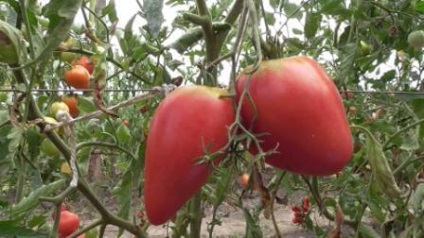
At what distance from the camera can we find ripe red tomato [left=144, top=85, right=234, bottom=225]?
0.51 meters

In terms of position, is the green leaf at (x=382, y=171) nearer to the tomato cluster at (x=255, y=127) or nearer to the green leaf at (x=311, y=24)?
the tomato cluster at (x=255, y=127)

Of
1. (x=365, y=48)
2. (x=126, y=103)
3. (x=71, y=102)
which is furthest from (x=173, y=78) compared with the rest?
(x=365, y=48)

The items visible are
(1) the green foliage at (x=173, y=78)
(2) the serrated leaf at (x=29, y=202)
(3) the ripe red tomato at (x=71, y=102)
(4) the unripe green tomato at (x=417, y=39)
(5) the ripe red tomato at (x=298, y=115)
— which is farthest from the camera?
(3) the ripe red tomato at (x=71, y=102)

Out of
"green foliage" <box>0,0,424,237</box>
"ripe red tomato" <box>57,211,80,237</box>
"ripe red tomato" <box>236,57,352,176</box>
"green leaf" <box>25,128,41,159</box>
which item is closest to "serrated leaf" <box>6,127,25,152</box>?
"green foliage" <box>0,0,424,237</box>

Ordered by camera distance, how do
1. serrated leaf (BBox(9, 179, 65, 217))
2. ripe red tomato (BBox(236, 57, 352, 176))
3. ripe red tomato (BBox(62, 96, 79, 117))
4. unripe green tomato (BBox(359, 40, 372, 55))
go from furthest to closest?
unripe green tomato (BBox(359, 40, 372, 55)) < ripe red tomato (BBox(62, 96, 79, 117)) < serrated leaf (BBox(9, 179, 65, 217)) < ripe red tomato (BBox(236, 57, 352, 176))

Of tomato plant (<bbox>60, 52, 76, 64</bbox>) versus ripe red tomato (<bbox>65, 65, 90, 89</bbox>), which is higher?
tomato plant (<bbox>60, 52, 76, 64</bbox>)

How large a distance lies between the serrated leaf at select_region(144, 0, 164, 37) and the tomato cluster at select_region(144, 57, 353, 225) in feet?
0.26

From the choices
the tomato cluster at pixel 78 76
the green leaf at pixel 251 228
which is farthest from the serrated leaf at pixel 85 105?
the green leaf at pixel 251 228

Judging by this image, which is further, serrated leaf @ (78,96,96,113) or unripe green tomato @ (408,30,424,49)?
unripe green tomato @ (408,30,424,49)

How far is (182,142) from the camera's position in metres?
0.51

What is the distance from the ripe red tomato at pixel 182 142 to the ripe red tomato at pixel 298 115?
3cm

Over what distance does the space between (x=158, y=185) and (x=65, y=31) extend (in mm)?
162

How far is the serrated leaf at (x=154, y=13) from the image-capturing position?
0.57 metres

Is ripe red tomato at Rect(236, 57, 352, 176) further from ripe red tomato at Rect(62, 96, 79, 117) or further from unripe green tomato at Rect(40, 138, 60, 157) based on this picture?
ripe red tomato at Rect(62, 96, 79, 117)
